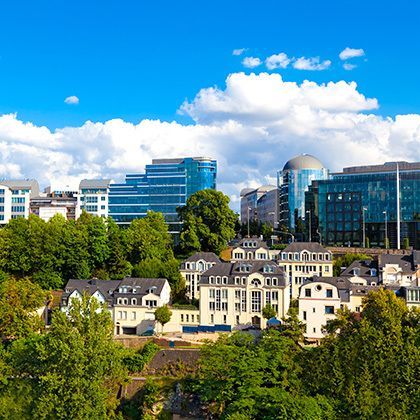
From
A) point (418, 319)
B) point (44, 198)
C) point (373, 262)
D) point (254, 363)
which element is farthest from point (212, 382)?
point (44, 198)

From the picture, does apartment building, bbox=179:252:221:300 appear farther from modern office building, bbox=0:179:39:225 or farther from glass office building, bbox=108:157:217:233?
modern office building, bbox=0:179:39:225

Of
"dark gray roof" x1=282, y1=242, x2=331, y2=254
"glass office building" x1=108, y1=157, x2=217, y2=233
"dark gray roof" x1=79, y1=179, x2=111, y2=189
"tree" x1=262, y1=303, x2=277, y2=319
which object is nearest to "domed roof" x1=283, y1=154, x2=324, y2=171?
"glass office building" x1=108, y1=157, x2=217, y2=233

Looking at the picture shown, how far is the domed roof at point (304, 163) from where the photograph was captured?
129875 mm

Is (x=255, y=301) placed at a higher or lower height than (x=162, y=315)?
higher

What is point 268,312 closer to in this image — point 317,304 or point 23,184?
→ point 317,304

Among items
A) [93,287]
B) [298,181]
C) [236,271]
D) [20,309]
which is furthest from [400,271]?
[298,181]

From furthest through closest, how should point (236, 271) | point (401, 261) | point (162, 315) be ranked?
point (401, 261)
point (236, 271)
point (162, 315)

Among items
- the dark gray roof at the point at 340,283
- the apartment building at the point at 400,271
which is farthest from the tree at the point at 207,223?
the dark gray roof at the point at 340,283

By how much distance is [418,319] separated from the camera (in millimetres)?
49562

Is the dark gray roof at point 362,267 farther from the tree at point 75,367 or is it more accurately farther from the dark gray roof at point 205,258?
the tree at point 75,367

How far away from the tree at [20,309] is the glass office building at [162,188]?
6443cm

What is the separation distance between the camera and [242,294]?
67.4 m

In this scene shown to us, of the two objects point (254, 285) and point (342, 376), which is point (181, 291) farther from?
point (342, 376)

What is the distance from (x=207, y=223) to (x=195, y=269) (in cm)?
1675
